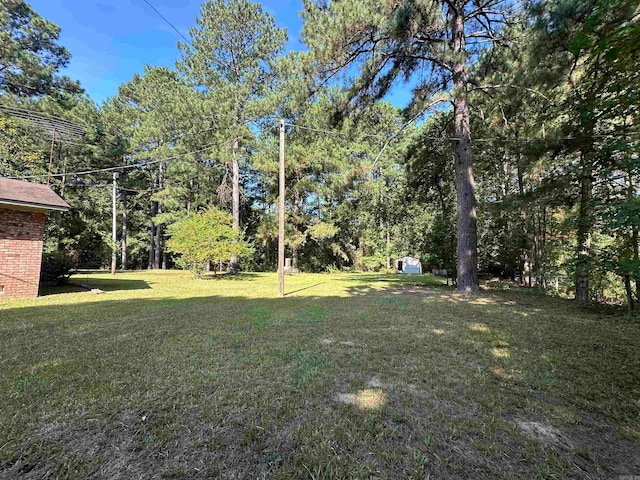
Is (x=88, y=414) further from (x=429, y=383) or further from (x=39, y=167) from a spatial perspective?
(x=39, y=167)

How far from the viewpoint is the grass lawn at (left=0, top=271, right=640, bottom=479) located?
65.7 inches

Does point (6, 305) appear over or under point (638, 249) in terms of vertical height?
under

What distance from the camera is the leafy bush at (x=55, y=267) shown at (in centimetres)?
993

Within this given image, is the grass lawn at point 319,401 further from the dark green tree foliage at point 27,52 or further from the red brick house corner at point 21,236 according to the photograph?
the dark green tree foliage at point 27,52

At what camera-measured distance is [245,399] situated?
7.74 ft

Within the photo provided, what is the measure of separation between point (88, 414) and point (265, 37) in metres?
20.5

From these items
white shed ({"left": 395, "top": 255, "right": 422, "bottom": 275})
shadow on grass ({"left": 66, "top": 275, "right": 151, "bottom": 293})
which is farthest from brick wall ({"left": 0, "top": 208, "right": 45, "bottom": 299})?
white shed ({"left": 395, "top": 255, "right": 422, "bottom": 275})

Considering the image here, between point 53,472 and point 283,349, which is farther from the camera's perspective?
point 283,349

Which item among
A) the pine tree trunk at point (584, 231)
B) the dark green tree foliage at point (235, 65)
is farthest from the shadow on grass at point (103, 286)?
the pine tree trunk at point (584, 231)

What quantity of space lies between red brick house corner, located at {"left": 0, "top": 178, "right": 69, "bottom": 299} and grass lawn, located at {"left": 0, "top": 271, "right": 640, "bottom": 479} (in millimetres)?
3637

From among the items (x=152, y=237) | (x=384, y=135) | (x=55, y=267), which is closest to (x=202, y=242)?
(x=55, y=267)

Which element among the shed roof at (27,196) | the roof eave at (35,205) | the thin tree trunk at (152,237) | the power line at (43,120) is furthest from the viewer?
the thin tree trunk at (152,237)

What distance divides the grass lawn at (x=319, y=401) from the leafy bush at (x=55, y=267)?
22.1 feet

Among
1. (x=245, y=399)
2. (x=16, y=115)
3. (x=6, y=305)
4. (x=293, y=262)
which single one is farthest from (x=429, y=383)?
(x=16, y=115)
